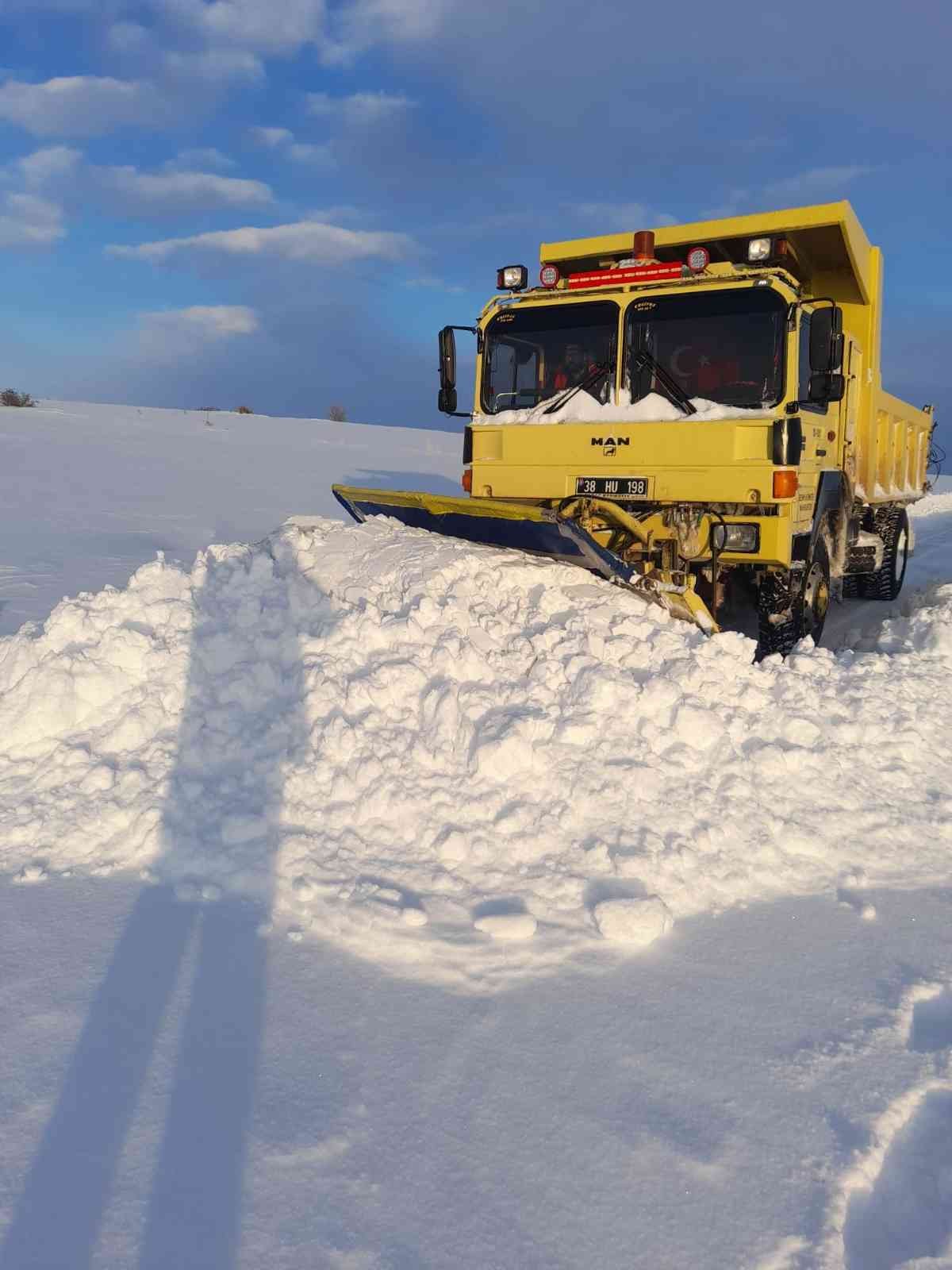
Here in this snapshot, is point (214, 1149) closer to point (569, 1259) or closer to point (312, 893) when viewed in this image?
point (569, 1259)

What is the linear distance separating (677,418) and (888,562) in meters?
5.61

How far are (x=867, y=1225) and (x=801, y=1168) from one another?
0.18 m

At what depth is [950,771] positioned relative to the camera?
4684mm

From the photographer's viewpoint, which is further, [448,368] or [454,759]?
[448,368]

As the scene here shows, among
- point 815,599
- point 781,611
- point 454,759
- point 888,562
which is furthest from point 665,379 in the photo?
point 888,562

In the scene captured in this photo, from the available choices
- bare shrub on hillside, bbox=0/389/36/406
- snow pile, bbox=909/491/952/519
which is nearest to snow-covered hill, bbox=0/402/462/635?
bare shrub on hillside, bbox=0/389/36/406

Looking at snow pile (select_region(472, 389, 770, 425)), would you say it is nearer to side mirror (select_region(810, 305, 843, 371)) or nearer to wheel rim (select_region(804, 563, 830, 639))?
side mirror (select_region(810, 305, 843, 371))

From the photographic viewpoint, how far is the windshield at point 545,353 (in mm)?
6625

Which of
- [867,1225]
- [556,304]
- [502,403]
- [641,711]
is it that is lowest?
[867,1225]

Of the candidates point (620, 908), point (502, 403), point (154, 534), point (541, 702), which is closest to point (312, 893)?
point (620, 908)

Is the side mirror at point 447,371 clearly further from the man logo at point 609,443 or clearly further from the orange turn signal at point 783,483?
the orange turn signal at point 783,483

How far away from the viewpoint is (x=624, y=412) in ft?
21.1

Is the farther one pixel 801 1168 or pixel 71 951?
pixel 71 951

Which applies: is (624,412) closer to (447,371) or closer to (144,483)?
(447,371)
